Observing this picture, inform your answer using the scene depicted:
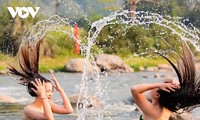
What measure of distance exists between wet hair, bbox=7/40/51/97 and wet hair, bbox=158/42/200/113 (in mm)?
1233

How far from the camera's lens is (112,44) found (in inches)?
1542

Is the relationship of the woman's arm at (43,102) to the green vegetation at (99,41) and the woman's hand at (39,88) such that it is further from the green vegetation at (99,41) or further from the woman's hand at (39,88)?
the green vegetation at (99,41)

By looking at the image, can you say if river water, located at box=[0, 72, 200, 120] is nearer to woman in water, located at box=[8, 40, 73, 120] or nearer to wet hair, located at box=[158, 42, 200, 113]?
woman in water, located at box=[8, 40, 73, 120]

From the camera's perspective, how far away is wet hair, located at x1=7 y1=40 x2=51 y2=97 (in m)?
5.74

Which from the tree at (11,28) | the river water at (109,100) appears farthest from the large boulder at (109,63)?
the tree at (11,28)

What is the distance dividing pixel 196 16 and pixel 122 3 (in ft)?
34.4

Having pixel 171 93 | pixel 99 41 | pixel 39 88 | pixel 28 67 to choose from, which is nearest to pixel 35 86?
pixel 39 88

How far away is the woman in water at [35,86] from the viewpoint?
549 centimetres

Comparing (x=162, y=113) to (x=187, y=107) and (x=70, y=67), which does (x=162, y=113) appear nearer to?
(x=187, y=107)

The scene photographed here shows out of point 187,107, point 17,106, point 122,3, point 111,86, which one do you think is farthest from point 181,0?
point 187,107

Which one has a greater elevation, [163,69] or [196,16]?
[196,16]

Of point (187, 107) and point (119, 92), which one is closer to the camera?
point (187, 107)

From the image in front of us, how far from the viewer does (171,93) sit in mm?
4996

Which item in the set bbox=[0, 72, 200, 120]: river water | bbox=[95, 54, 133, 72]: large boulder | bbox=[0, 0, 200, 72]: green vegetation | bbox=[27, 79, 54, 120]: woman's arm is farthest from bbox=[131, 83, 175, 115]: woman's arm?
bbox=[0, 0, 200, 72]: green vegetation
